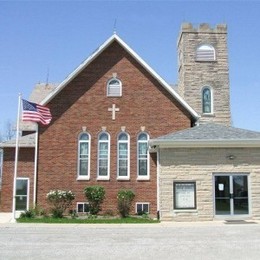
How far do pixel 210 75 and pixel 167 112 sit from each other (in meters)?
7.36

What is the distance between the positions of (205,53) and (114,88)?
9.43m

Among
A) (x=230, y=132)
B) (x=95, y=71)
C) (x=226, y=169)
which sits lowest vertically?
(x=226, y=169)

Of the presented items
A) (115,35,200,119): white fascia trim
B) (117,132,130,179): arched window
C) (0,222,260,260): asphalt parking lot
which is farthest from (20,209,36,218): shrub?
(115,35,200,119): white fascia trim

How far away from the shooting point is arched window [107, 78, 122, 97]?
2686cm

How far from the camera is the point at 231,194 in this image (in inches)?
910

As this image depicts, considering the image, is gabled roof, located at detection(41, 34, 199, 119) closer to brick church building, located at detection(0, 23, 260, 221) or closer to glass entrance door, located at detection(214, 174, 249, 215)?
brick church building, located at detection(0, 23, 260, 221)

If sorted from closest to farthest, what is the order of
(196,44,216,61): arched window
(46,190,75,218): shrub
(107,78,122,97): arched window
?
(46,190,75,218): shrub
(107,78,122,97): arched window
(196,44,216,61): arched window

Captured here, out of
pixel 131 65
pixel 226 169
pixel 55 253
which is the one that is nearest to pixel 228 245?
pixel 55 253

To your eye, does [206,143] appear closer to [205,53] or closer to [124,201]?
[124,201]

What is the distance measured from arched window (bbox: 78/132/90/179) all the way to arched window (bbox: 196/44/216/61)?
11531mm

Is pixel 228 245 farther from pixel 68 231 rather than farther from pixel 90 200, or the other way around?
pixel 90 200

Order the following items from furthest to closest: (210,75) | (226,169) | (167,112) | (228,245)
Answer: (210,75)
(167,112)
(226,169)
(228,245)

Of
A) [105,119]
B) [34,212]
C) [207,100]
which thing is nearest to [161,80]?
[105,119]

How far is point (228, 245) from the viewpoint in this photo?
557 inches
